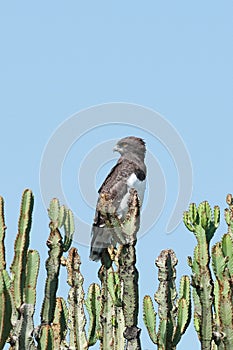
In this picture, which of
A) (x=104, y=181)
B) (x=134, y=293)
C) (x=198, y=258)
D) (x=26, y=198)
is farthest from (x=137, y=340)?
(x=104, y=181)

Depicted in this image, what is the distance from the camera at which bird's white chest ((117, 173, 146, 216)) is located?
39.6 feet

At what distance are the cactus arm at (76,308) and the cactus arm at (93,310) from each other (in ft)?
0.66

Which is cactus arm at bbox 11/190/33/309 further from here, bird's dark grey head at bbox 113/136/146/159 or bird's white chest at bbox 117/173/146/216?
bird's dark grey head at bbox 113/136/146/159

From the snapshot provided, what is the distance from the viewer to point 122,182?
41.6ft

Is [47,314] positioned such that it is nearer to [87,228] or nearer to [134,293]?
[134,293]

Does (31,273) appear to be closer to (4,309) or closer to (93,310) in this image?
(4,309)

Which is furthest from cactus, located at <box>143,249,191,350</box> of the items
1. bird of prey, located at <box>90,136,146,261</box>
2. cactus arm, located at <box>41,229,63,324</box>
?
bird of prey, located at <box>90,136,146,261</box>

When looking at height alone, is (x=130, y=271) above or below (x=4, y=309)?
above

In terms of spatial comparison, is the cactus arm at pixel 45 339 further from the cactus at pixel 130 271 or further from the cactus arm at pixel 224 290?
the cactus arm at pixel 224 290

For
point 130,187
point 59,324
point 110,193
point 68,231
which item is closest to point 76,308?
point 59,324

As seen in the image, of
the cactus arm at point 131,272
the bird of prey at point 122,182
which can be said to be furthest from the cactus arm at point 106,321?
the cactus arm at point 131,272

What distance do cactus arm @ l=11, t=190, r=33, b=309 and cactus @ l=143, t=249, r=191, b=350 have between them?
50.1 inches

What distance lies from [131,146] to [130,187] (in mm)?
1291

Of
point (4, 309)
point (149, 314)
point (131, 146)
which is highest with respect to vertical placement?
→ point (131, 146)
